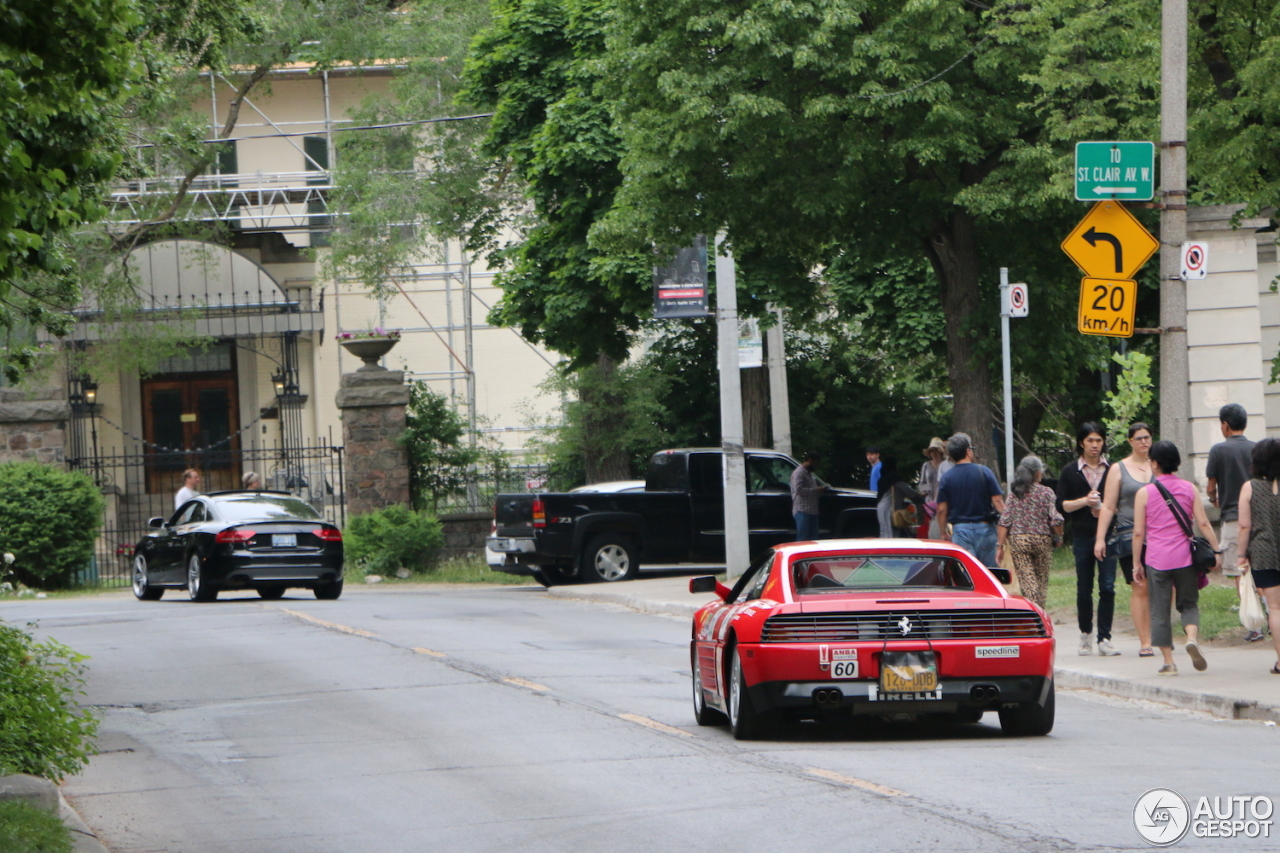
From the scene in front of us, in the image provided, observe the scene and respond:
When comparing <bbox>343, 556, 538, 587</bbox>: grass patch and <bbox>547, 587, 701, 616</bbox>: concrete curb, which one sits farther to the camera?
<bbox>343, 556, 538, 587</bbox>: grass patch

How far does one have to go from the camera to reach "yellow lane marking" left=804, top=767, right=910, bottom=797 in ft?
26.4

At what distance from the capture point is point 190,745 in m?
10.8

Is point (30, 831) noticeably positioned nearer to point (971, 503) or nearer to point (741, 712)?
point (741, 712)

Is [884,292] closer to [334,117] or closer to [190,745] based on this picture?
[334,117]

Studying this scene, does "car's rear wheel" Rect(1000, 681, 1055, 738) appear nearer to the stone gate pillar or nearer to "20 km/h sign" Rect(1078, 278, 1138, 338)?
"20 km/h sign" Rect(1078, 278, 1138, 338)

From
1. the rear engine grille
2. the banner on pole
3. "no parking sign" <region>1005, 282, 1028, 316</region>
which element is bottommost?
the rear engine grille

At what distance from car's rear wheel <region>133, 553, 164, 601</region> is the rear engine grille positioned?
1683 centimetres

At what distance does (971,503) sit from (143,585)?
13.8m

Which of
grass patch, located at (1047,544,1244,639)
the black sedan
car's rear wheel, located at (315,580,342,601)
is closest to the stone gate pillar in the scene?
car's rear wheel, located at (315,580,342,601)

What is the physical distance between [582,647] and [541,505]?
28.0 feet

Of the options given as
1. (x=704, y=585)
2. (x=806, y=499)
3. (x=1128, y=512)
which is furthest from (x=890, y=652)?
(x=806, y=499)

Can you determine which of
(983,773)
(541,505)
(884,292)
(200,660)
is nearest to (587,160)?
(541,505)

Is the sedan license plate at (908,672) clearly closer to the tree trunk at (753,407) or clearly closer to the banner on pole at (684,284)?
the banner on pole at (684,284)

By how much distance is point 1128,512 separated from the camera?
13531mm
